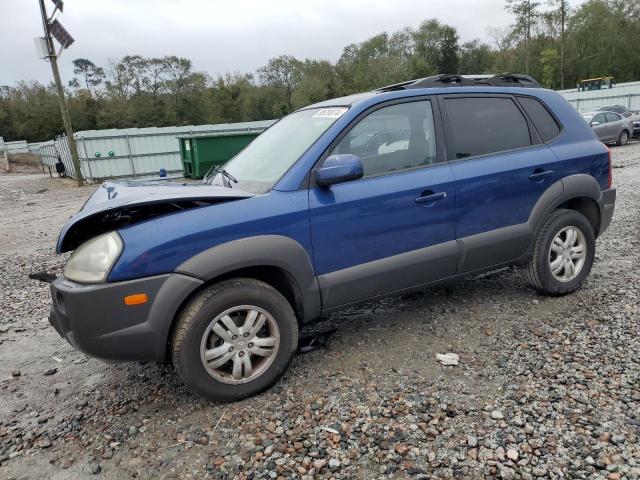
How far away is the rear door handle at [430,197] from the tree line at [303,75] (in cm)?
5648

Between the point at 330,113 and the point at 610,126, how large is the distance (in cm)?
1911

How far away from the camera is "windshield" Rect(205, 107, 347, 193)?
321 centimetres

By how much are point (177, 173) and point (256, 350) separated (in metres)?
19.2

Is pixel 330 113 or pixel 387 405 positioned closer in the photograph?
pixel 387 405

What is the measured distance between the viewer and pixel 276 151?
350 centimetres

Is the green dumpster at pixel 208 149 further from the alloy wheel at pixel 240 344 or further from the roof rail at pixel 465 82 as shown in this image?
the alloy wheel at pixel 240 344

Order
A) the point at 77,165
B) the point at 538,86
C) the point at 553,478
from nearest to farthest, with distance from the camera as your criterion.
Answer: the point at 553,478 → the point at 538,86 → the point at 77,165

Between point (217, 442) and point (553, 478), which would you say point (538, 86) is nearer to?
point (553, 478)

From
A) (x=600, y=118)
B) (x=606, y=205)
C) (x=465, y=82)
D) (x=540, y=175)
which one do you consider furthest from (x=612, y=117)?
(x=465, y=82)

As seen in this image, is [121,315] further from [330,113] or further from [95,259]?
[330,113]

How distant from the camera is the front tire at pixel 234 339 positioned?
2.74 m

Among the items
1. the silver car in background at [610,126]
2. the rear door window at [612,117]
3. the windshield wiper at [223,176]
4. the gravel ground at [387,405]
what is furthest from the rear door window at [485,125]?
the rear door window at [612,117]

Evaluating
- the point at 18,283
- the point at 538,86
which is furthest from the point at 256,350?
the point at 18,283

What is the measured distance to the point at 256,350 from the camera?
9.61 feet
